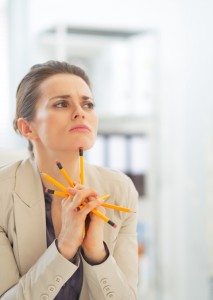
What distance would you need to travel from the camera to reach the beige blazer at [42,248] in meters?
1.10

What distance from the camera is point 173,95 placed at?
363 centimetres

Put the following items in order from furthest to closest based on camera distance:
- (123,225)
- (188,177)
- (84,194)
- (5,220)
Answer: (188,177) < (123,225) < (5,220) < (84,194)

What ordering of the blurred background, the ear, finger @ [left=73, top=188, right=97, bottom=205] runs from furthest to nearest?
1. the blurred background
2. the ear
3. finger @ [left=73, top=188, right=97, bottom=205]

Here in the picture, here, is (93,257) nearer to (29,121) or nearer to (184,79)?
(29,121)

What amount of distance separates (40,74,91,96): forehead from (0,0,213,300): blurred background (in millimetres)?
1875

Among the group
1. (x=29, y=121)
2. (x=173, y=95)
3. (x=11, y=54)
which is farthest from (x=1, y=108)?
(x=29, y=121)

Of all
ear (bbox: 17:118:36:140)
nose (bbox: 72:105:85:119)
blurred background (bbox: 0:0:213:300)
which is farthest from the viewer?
blurred background (bbox: 0:0:213:300)

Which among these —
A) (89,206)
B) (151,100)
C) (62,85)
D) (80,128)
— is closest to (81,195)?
(89,206)

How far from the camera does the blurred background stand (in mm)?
3244

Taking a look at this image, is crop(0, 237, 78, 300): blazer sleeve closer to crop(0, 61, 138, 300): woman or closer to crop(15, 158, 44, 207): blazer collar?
crop(0, 61, 138, 300): woman

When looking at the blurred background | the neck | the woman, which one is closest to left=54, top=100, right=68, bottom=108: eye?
the woman

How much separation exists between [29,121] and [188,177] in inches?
94.3

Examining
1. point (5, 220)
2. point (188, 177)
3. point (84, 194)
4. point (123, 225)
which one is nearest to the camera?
point (84, 194)

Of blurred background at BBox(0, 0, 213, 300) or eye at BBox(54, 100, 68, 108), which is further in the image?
blurred background at BBox(0, 0, 213, 300)
